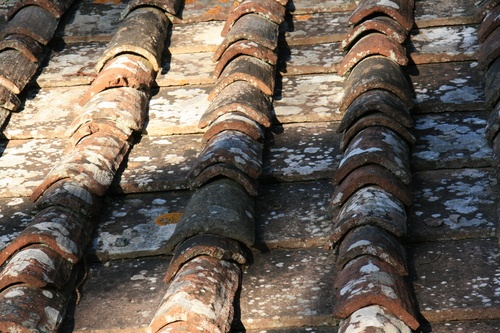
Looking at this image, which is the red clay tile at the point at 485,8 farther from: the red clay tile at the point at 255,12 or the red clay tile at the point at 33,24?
the red clay tile at the point at 33,24

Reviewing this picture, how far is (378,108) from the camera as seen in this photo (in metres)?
3.09

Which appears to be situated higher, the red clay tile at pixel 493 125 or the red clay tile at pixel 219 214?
the red clay tile at pixel 493 125

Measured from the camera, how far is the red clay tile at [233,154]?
2.92 m

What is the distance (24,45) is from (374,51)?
2267 mm

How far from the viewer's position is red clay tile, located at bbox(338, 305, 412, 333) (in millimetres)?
2025

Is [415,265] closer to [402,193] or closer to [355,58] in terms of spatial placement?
[402,193]

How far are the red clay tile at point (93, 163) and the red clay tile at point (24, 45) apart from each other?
1.19 metres

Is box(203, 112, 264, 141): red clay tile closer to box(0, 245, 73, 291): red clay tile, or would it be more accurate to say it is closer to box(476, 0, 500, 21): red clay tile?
box(0, 245, 73, 291): red clay tile

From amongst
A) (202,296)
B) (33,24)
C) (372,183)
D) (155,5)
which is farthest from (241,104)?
(33,24)

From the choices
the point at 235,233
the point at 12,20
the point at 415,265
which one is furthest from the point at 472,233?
the point at 12,20

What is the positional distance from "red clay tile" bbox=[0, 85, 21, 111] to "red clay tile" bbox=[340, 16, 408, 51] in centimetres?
203

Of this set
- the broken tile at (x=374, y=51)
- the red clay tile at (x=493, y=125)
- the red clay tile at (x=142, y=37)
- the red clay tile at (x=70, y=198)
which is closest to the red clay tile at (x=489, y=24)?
the broken tile at (x=374, y=51)

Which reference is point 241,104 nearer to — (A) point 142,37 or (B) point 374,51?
(B) point 374,51

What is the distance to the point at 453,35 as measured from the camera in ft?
13.3
